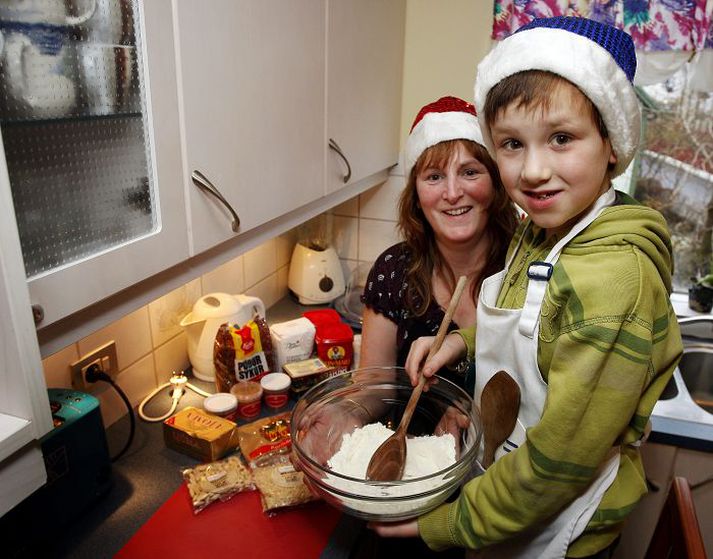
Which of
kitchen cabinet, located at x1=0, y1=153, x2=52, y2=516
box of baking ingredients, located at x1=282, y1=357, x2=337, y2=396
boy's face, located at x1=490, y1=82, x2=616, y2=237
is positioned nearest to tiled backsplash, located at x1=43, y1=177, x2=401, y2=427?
box of baking ingredients, located at x1=282, y1=357, x2=337, y2=396

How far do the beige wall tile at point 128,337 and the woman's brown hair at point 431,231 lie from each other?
2.11 feet

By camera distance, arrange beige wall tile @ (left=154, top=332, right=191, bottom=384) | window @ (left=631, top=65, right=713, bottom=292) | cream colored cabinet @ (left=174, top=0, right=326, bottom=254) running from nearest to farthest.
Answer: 1. cream colored cabinet @ (left=174, top=0, right=326, bottom=254)
2. beige wall tile @ (left=154, top=332, right=191, bottom=384)
3. window @ (left=631, top=65, right=713, bottom=292)

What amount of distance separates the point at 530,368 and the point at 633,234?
221 mm

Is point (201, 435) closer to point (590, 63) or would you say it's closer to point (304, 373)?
point (304, 373)

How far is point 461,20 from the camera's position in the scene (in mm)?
1754

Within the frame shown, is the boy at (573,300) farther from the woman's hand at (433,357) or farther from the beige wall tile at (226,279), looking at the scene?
the beige wall tile at (226,279)

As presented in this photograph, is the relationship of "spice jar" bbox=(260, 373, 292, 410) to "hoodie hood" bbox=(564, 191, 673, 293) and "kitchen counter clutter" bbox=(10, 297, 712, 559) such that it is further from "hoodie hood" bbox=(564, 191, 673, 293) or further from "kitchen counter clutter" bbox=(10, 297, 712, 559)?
"hoodie hood" bbox=(564, 191, 673, 293)

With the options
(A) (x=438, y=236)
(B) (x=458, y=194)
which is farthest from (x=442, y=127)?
(A) (x=438, y=236)

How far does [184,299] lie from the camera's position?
4.93ft

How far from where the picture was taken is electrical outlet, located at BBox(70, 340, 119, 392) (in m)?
1.18

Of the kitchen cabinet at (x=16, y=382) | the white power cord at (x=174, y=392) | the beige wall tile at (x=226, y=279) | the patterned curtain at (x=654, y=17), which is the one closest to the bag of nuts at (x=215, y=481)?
the white power cord at (x=174, y=392)

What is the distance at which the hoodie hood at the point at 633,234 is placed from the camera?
686 mm

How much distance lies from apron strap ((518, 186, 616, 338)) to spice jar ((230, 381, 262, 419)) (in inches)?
30.1

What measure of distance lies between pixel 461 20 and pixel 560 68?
47.9 inches
